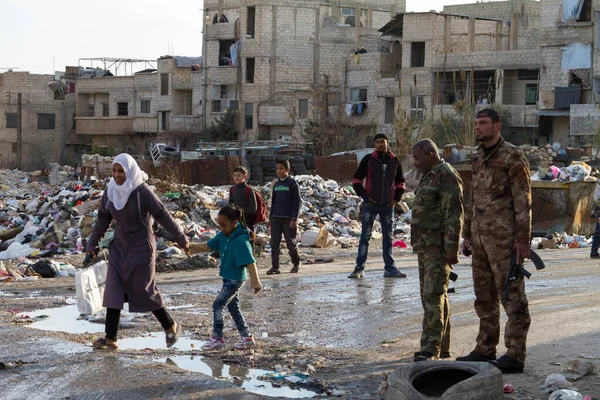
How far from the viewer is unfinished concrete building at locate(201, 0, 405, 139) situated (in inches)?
2367

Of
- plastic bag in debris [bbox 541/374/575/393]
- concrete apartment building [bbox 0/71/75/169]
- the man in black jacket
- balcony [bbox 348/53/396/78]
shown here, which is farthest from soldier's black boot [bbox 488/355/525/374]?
concrete apartment building [bbox 0/71/75/169]

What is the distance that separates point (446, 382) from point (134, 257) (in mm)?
2911

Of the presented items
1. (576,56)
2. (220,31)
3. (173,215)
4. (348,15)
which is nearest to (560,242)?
(173,215)

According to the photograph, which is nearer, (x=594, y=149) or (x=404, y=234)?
(x=404, y=234)

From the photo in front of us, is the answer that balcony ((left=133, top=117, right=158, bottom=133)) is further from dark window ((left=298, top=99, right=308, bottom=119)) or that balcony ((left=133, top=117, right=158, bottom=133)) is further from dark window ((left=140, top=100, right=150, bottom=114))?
dark window ((left=298, top=99, right=308, bottom=119))

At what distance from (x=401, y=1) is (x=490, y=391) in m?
62.1

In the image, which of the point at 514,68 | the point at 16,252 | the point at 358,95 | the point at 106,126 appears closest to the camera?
the point at 16,252

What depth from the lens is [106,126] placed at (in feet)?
227

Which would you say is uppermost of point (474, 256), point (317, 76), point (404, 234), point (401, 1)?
point (401, 1)

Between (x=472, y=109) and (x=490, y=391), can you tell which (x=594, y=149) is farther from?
(x=490, y=391)

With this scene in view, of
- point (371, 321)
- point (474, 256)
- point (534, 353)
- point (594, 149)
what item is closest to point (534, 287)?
point (371, 321)

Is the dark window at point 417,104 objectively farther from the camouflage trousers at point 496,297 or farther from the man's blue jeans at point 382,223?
the camouflage trousers at point 496,297

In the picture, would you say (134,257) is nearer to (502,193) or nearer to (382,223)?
(502,193)

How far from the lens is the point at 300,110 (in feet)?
198
